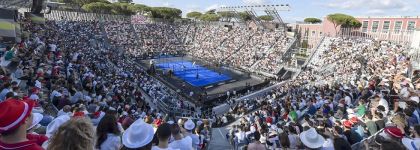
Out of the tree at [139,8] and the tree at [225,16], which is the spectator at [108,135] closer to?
the tree at [225,16]

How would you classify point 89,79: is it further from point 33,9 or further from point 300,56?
point 300,56

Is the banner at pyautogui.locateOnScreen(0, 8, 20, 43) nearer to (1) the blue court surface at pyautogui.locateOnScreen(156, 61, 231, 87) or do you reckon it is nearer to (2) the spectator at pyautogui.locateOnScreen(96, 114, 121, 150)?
(2) the spectator at pyautogui.locateOnScreen(96, 114, 121, 150)

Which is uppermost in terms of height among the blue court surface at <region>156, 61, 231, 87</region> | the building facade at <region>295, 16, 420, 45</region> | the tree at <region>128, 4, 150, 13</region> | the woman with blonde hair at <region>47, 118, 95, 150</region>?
the tree at <region>128, 4, 150, 13</region>

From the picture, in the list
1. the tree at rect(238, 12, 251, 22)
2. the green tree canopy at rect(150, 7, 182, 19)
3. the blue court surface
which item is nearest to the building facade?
the tree at rect(238, 12, 251, 22)

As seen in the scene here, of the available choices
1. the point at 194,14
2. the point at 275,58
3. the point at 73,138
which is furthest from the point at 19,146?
the point at 194,14

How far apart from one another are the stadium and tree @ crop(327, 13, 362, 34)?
138mm

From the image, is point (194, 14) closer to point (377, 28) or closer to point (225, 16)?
point (225, 16)

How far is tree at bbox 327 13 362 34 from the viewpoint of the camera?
4238 centimetres

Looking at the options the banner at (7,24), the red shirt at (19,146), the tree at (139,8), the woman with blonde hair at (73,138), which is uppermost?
the tree at (139,8)

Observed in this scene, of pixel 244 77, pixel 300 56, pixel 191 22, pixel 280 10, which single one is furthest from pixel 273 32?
pixel 191 22

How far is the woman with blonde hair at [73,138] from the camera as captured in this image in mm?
2623

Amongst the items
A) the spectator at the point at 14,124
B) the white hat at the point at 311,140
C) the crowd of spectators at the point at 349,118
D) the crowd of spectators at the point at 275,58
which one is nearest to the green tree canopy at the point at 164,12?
the crowd of spectators at the point at 275,58

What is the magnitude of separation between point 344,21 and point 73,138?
4440 centimetres

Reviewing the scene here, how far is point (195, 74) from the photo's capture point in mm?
36062
